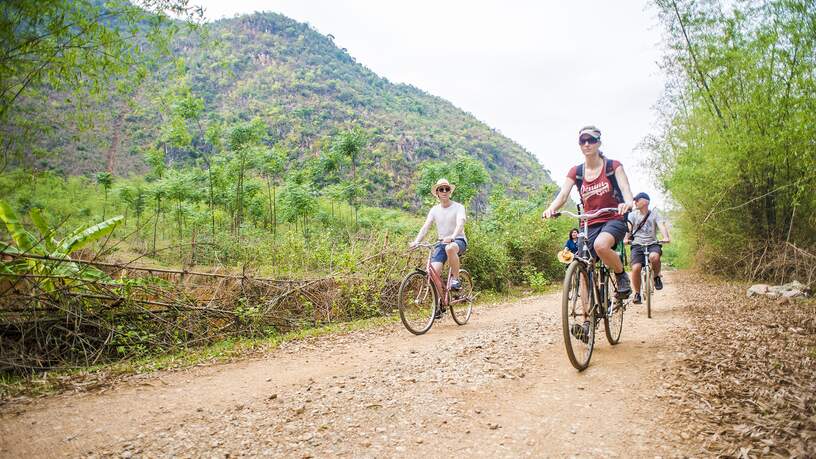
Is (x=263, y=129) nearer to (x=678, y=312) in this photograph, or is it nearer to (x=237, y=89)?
(x=678, y=312)

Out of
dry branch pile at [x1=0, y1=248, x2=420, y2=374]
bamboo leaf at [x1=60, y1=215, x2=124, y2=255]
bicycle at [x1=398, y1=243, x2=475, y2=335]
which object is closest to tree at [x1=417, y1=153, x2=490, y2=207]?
dry branch pile at [x1=0, y1=248, x2=420, y2=374]

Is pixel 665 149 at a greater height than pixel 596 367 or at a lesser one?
greater

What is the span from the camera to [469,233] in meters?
12.5

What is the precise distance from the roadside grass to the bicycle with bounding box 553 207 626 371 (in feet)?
13.0

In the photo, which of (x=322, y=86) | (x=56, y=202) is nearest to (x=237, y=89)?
(x=322, y=86)

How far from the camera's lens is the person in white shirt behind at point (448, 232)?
7.04 metres

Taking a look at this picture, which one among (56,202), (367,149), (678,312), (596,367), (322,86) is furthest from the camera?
(322,86)

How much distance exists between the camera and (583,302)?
4.32 meters

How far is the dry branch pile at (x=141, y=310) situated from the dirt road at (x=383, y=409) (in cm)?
140

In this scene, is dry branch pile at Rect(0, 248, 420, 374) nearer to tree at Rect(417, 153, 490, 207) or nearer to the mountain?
tree at Rect(417, 153, 490, 207)

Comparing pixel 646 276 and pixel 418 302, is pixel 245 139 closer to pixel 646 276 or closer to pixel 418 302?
pixel 418 302

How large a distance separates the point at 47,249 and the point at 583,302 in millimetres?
7234

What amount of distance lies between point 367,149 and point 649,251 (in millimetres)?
67401

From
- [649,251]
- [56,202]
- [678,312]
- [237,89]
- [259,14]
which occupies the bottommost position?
[678,312]
